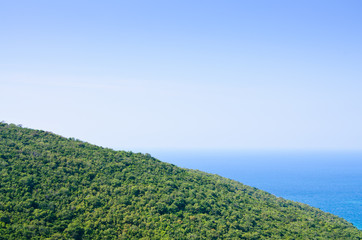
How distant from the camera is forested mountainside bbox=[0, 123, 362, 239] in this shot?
36.5 metres

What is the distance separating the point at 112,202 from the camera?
42.5 meters

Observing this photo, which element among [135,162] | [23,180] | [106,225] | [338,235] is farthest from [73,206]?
[338,235]

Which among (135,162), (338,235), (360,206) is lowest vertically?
(338,235)

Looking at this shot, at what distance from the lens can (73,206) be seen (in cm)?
3931

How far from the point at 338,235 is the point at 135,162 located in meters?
42.6

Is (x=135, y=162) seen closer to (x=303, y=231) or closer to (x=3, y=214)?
(x=3, y=214)

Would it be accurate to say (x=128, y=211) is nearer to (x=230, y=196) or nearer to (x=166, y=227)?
(x=166, y=227)

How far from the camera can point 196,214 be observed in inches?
1789

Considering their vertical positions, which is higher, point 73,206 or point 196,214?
point 196,214

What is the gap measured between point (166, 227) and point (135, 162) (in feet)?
65.3

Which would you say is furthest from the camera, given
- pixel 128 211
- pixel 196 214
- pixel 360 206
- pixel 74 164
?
pixel 360 206

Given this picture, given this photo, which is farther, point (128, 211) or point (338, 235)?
point (338, 235)

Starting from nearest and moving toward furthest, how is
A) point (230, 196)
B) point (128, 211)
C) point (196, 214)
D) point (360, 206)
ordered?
point (128, 211) → point (196, 214) → point (230, 196) → point (360, 206)

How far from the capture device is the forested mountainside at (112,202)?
3649 cm
